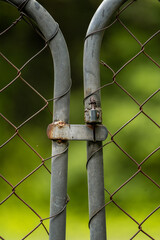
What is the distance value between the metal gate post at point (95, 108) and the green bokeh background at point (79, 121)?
1.20 metres

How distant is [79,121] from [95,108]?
5.21ft

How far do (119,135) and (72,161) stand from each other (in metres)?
0.33

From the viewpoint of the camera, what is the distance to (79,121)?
2426 mm

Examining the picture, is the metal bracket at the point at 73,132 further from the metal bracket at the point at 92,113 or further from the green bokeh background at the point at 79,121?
the green bokeh background at the point at 79,121

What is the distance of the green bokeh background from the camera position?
2180 mm

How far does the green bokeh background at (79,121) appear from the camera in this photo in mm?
2180

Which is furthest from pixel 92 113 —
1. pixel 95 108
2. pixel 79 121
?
pixel 79 121

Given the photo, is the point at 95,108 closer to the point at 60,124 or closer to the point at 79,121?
the point at 60,124

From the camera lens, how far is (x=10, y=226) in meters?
2.10

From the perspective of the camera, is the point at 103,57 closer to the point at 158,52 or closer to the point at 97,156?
the point at 158,52

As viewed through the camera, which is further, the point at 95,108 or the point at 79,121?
the point at 79,121

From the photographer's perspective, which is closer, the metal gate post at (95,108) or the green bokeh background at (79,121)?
the metal gate post at (95,108)

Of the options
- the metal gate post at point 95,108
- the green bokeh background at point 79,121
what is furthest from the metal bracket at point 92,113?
the green bokeh background at point 79,121

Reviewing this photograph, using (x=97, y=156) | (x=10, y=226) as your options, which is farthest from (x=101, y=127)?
(x=10, y=226)
